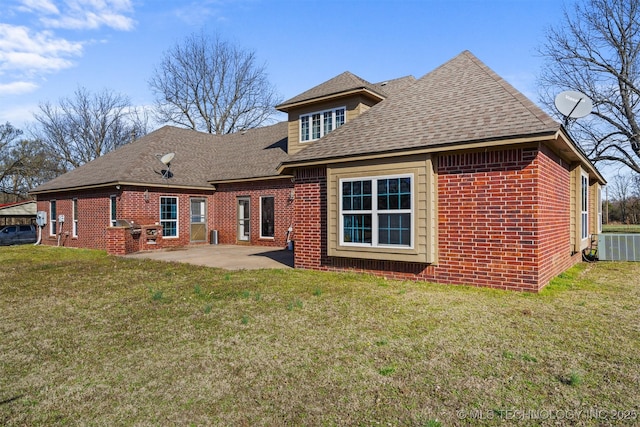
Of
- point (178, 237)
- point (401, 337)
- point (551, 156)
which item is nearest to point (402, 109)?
point (551, 156)

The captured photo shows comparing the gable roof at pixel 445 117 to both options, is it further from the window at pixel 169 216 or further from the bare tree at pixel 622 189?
the bare tree at pixel 622 189

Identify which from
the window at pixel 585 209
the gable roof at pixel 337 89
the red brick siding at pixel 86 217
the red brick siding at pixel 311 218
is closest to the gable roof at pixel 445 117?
the red brick siding at pixel 311 218

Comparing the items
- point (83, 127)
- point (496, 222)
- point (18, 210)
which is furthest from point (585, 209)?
point (83, 127)

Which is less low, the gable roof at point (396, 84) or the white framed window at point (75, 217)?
the gable roof at point (396, 84)

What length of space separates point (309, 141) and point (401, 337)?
452 inches

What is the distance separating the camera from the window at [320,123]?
1422 centimetres

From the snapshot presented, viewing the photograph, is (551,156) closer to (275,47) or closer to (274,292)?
(274,292)

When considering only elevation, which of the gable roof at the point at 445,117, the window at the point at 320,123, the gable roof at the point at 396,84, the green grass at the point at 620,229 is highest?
the gable roof at the point at 396,84

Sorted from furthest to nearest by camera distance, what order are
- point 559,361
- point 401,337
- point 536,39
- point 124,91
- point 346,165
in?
point 124,91 < point 536,39 < point 346,165 < point 401,337 < point 559,361

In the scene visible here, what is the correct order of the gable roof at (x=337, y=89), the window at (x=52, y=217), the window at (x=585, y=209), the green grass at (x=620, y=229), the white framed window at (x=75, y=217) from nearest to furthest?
the window at (x=585, y=209), the gable roof at (x=337, y=89), the white framed window at (x=75, y=217), the window at (x=52, y=217), the green grass at (x=620, y=229)

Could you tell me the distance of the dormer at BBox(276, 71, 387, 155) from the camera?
1364 centimetres

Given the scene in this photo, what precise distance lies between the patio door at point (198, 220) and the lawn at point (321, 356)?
9.63 meters

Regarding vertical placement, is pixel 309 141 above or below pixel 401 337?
above

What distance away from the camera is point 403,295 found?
6461mm
